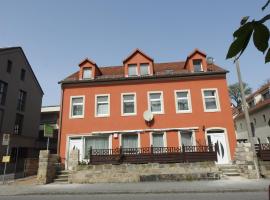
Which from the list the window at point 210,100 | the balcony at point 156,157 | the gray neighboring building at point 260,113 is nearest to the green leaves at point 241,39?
the balcony at point 156,157

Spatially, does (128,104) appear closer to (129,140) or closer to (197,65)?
(129,140)

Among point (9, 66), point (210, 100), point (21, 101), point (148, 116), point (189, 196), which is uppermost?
point (9, 66)

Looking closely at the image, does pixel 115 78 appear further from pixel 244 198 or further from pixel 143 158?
pixel 244 198

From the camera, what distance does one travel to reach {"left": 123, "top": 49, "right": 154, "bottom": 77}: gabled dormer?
2077 cm

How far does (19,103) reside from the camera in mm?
29375

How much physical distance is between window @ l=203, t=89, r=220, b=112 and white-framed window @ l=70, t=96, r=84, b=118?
10736mm

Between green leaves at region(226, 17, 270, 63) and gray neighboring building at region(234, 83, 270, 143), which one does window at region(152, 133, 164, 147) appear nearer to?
gray neighboring building at region(234, 83, 270, 143)

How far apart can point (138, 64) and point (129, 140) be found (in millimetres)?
6998

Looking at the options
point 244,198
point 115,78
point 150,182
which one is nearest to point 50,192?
point 150,182

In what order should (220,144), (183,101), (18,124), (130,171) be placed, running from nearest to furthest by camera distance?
(130,171) → (220,144) → (183,101) → (18,124)

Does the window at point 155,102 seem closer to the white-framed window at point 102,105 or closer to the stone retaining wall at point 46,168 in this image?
the white-framed window at point 102,105

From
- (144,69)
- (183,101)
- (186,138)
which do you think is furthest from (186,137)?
(144,69)

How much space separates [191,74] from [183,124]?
4469 mm

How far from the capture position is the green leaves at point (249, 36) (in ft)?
3.75
